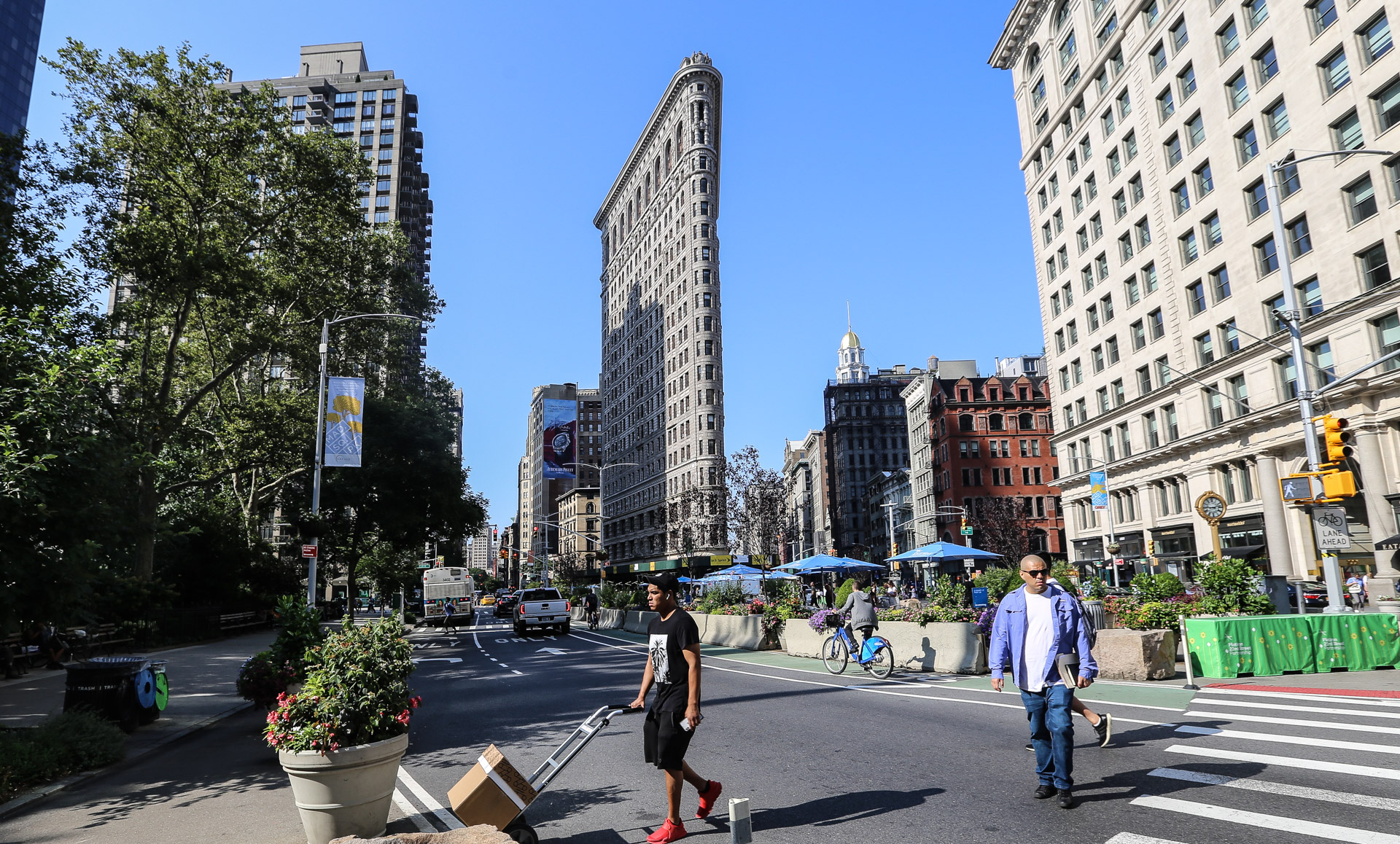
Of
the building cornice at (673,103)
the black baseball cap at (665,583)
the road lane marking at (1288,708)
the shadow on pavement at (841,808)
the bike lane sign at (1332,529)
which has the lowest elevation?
the road lane marking at (1288,708)

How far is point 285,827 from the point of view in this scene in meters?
7.20

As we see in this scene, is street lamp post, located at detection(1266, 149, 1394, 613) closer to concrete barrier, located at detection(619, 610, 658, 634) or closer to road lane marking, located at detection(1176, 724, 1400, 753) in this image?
road lane marking, located at detection(1176, 724, 1400, 753)

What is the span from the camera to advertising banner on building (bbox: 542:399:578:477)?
50.4 metres

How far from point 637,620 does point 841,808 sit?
30.7 m

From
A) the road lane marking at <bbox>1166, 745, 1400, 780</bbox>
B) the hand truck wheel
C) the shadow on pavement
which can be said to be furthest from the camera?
the road lane marking at <bbox>1166, 745, 1400, 780</bbox>

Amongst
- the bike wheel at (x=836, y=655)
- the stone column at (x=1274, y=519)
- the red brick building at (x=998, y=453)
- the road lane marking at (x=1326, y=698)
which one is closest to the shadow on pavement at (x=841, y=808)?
the road lane marking at (x=1326, y=698)

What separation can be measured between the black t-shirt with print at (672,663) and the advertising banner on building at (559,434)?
43846 millimetres

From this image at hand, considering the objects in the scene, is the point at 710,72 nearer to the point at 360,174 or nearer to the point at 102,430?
the point at 360,174

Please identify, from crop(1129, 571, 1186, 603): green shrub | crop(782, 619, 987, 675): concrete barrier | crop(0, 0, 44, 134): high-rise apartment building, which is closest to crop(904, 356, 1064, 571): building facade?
crop(782, 619, 987, 675): concrete barrier

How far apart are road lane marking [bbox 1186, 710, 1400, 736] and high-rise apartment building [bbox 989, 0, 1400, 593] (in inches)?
564

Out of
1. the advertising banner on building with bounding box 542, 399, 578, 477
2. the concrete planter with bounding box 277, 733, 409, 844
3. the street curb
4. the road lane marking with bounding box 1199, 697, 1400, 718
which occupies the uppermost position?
the advertising banner on building with bounding box 542, 399, 578, 477

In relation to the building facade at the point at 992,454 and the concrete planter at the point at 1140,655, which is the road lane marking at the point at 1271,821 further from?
the building facade at the point at 992,454

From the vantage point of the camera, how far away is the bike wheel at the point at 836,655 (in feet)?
57.0

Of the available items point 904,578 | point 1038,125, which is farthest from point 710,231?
Result: point 904,578
